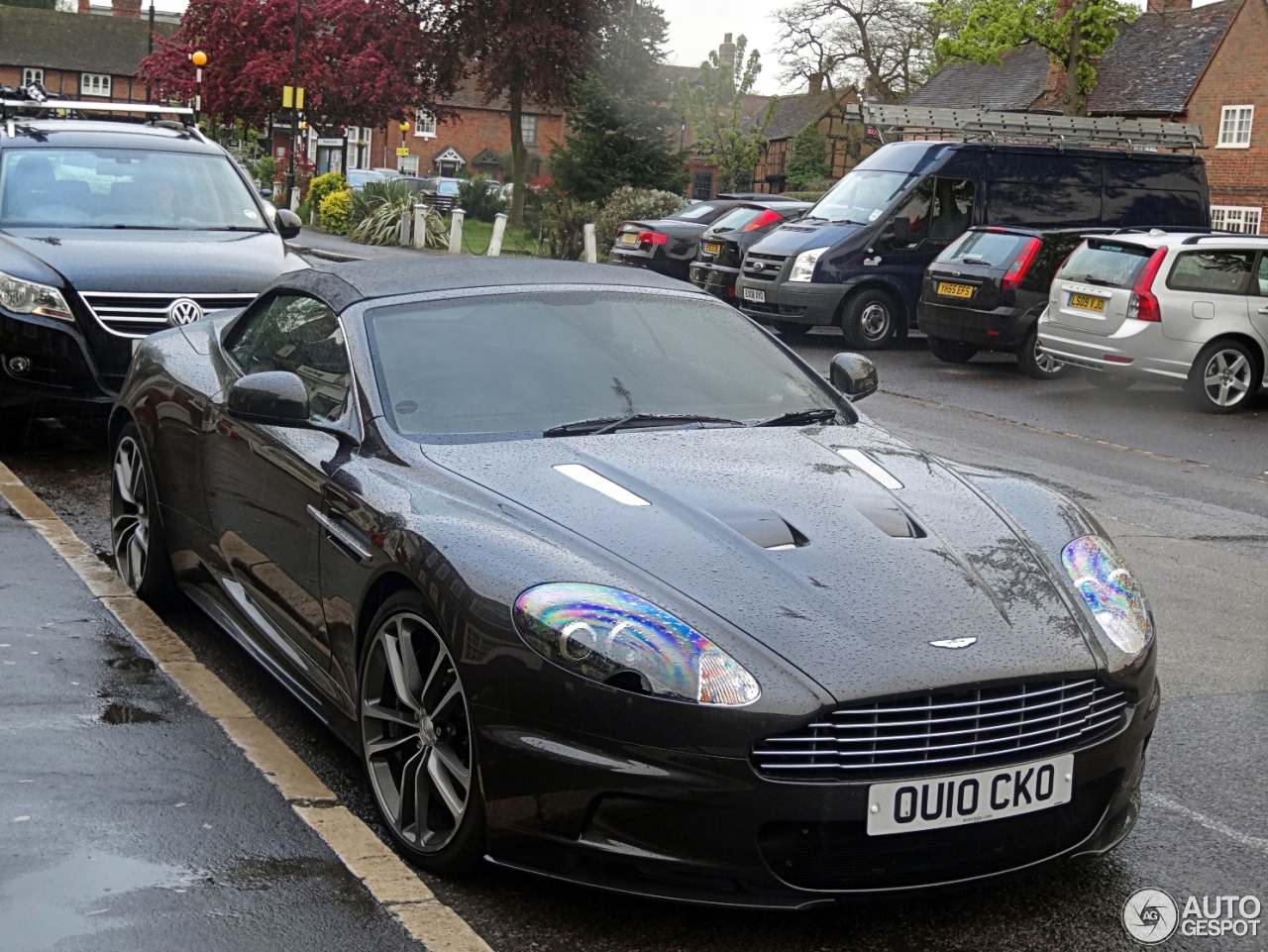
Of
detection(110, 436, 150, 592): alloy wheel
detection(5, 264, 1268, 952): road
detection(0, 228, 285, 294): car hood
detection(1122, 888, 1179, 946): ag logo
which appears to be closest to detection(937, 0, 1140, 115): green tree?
detection(5, 264, 1268, 952): road

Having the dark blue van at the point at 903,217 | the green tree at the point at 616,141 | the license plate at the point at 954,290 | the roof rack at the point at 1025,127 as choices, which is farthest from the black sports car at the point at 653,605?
the green tree at the point at 616,141

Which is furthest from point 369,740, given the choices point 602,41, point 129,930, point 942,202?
point 602,41

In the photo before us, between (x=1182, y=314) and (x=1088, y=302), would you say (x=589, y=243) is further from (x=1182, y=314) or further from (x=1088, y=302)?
(x=1182, y=314)

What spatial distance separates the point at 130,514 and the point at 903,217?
14421 mm

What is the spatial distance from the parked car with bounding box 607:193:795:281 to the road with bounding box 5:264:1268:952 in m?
12.1

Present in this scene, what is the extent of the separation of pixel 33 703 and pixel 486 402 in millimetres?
1677

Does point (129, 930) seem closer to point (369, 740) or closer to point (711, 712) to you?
point (369, 740)

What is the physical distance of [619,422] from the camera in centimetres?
466

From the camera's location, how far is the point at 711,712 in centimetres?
329

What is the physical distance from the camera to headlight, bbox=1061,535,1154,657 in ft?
12.6

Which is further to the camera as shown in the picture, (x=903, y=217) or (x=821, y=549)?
(x=903, y=217)

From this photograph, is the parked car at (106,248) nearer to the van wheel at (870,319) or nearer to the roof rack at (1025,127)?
the van wheel at (870,319)

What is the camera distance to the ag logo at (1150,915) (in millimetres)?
3619

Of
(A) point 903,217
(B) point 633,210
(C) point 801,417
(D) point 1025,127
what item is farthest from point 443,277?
(B) point 633,210
